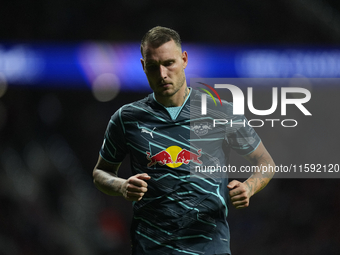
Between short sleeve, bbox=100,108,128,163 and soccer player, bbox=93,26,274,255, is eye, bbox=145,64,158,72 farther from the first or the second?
short sleeve, bbox=100,108,128,163

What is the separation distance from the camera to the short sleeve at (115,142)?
167 cm

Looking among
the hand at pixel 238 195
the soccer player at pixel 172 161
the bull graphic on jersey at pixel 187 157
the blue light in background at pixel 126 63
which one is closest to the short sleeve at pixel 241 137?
the soccer player at pixel 172 161

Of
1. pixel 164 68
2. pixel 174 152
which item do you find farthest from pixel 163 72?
pixel 174 152

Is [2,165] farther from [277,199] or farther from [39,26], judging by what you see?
[277,199]

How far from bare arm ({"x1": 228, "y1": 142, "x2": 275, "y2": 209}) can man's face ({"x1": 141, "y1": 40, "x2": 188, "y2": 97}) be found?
1.60 ft

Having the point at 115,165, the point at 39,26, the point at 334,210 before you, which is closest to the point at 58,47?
→ the point at 39,26

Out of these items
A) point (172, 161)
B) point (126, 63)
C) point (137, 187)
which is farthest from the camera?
point (126, 63)

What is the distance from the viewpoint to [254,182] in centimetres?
160

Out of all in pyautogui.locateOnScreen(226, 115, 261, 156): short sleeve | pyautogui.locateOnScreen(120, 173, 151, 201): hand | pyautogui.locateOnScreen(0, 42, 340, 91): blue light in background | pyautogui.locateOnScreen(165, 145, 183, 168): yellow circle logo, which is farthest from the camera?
pyautogui.locateOnScreen(0, 42, 340, 91): blue light in background

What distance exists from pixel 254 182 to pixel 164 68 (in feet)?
2.11

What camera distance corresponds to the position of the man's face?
1.59 m

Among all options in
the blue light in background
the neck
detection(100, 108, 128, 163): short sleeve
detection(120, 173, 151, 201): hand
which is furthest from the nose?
the blue light in background

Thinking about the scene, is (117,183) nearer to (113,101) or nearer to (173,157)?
(173,157)

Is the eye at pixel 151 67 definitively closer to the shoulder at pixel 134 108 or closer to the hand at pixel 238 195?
the shoulder at pixel 134 108
